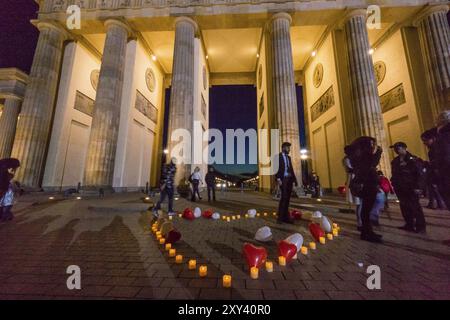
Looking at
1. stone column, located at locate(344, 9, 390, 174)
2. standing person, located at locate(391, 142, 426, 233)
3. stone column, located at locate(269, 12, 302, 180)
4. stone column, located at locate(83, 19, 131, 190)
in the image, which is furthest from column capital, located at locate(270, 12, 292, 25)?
standing person, located at locate(391, 142, 426, 233)

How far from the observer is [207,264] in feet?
8.15

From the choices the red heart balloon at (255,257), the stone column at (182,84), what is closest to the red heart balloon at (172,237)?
the red heart balloon at (255,257)

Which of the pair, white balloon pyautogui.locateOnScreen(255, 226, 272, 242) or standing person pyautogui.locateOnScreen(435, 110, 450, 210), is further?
white balloon pyautogui.locateOnScreen(255, 226, 272, 242)

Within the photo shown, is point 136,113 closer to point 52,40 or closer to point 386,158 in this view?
point 52,40

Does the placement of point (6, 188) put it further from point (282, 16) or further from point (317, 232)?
point (282, 16)

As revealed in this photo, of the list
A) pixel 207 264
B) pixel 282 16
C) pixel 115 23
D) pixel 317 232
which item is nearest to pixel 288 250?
pixel 207 264

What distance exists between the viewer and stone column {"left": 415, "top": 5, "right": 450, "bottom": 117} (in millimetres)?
11070

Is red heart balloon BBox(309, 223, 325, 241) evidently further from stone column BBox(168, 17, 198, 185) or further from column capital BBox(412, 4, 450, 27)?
column capital BBox(412, 4, 450, 27)

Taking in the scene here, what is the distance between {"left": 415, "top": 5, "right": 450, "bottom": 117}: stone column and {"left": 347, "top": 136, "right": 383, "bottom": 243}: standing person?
1261cm

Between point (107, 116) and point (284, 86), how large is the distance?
36.7ft

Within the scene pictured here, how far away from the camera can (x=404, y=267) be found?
2328mm

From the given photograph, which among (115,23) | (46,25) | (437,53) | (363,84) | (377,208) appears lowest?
(377,208)

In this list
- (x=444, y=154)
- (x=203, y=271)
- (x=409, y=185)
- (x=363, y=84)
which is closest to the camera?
(x=203, y=271)
